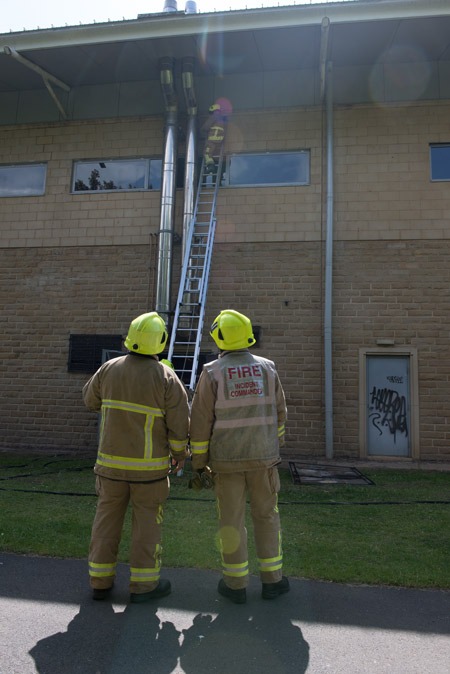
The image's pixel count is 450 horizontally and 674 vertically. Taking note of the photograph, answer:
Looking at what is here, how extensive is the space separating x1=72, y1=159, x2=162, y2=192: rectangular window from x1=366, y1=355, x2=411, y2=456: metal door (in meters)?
5.66

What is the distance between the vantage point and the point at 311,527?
4.55 meters

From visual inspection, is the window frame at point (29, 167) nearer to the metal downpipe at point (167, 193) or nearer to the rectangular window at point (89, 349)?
the metal downpipe at point (167, 193)

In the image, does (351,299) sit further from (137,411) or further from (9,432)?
(9,432)

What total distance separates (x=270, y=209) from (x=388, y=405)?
431cm

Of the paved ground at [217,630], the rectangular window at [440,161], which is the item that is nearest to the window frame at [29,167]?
the rectangular window at [440,161]

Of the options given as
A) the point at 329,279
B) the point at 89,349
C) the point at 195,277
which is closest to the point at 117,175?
the point at 195,277

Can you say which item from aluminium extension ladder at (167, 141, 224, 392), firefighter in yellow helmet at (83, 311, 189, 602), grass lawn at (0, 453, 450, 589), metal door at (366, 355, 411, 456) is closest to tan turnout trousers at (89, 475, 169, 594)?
firefighter in yellow helmet at (83, 311, 189, 602)

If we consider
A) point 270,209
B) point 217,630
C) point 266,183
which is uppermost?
point 266,183

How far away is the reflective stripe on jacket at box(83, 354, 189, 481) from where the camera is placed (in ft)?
10.1

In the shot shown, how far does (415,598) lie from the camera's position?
3086 millimetres

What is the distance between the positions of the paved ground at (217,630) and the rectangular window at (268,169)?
7.80m

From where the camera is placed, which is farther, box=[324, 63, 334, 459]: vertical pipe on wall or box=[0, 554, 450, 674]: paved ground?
box=[324, 63, 334, 459]: vertical pipe on wall

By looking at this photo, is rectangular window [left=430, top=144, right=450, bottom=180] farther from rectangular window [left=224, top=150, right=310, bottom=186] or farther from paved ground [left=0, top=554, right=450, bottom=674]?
paved ground [left=0, top=554, right=450, bottom=674]

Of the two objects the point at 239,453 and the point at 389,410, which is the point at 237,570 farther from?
the point at 389,410
